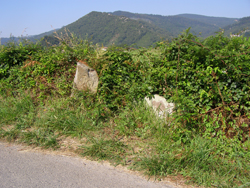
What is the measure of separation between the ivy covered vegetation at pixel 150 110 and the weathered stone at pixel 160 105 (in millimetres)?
113

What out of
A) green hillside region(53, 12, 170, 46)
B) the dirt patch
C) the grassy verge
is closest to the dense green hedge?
the grassy verge

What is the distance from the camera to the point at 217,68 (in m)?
3.17

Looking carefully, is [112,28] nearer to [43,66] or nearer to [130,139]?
[43,66]

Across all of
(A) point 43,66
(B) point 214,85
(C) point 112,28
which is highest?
(C) point 112,28

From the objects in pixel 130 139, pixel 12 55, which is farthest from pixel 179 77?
pixel 12 55

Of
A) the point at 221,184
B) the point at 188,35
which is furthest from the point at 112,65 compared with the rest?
the point at 221,184

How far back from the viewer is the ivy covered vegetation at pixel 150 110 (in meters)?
2.89

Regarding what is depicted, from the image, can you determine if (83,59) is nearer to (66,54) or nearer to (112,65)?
(66,54)

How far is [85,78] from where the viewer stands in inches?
173

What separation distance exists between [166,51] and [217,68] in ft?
3.24

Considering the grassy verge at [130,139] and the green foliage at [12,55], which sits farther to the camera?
the green foliage at [12,55]

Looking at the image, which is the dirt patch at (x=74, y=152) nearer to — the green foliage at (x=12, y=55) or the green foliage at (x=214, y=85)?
the green foliage at (x=214, y=85)

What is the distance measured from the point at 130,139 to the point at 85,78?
1729mm

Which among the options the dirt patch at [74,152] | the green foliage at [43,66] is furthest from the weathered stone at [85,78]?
the dirt patch at [74,152]
